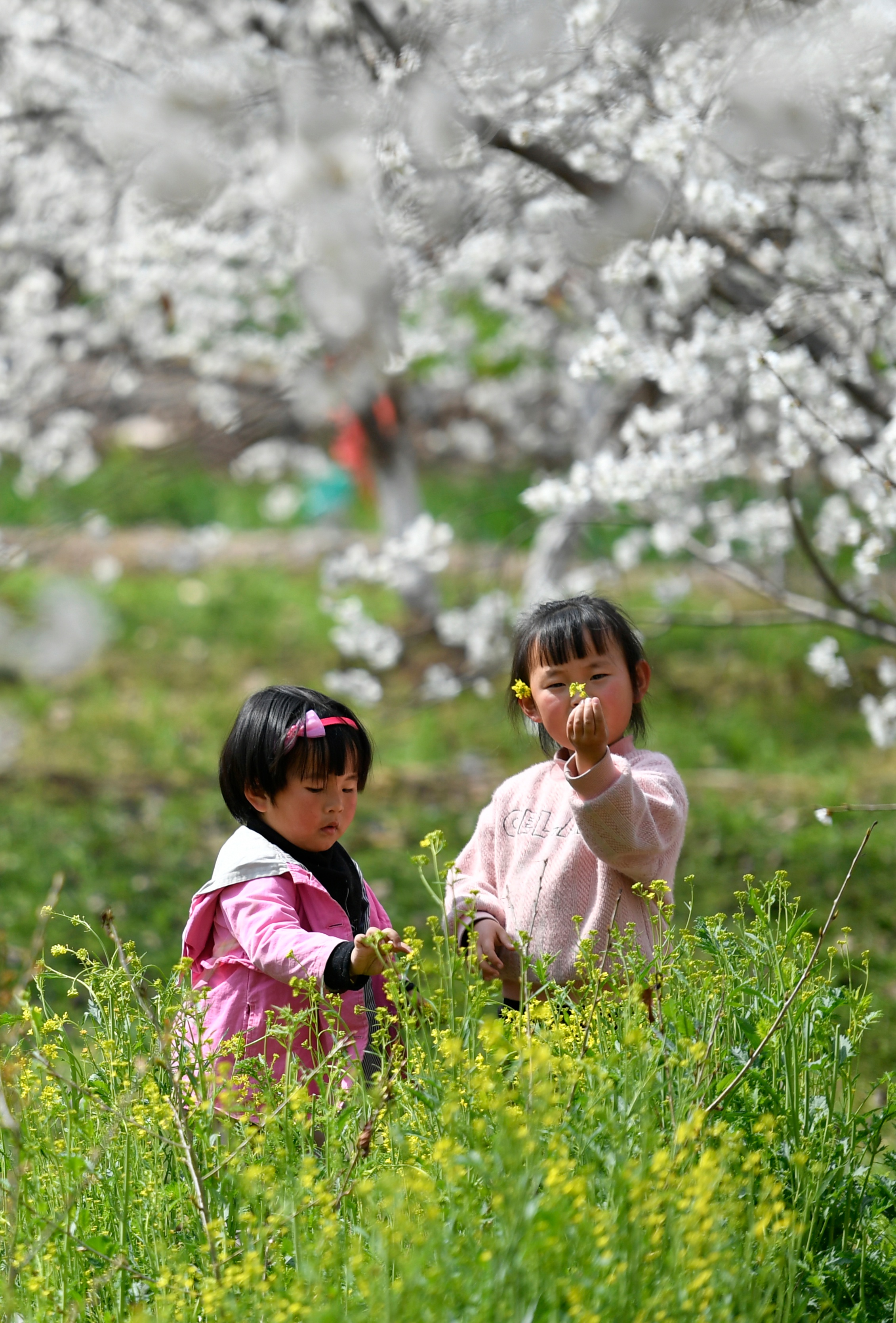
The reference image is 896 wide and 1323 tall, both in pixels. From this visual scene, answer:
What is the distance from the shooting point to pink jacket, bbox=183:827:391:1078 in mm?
2162

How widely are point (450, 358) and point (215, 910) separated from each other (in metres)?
9.12

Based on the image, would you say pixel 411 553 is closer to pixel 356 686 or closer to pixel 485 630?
pixel 356 686

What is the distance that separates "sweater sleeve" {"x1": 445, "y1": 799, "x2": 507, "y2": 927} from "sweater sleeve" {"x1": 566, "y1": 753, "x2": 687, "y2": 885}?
9.7 inches

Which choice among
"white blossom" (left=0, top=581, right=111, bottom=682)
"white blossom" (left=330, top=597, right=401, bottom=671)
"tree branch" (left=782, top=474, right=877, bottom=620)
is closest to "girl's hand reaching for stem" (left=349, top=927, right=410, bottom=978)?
"tree branch" (left=782, top=474, right=877, bottom=620)

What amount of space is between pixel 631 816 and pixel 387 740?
19.1 ft

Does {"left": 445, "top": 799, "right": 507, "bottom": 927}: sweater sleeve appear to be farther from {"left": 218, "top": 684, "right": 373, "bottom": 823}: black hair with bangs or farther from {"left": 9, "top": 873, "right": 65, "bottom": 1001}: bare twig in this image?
{"left": 9, "top": 873, "right": 65, "bottom": 1001}: bare twig

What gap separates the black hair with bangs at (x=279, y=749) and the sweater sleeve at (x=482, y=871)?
0.27m

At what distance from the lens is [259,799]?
2.35 m

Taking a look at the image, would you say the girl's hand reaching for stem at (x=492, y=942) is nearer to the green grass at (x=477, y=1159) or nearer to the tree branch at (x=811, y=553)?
the green grass at (x=477, y=1159)

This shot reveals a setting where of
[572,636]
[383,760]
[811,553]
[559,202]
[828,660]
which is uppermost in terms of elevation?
[559,202]

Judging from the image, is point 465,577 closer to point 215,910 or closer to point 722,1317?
point 215,910

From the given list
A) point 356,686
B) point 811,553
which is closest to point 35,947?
point 811,553

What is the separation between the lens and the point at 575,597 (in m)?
2.50

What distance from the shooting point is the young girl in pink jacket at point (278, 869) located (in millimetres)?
2248
